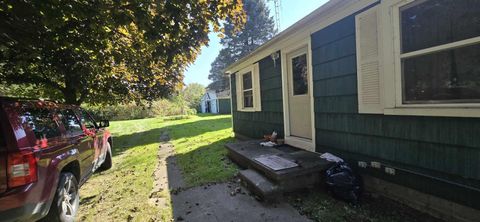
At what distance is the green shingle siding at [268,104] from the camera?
5.93 m

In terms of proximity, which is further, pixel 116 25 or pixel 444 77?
pixel 116 25

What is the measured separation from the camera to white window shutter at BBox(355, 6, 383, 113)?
3.26 meters

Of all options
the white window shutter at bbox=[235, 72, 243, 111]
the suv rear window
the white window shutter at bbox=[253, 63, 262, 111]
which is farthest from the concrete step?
the white window shutter at bbox=[235, 72, 243, 111]

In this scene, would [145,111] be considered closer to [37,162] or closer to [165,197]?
[165,197]

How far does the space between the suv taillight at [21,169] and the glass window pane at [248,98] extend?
598cm

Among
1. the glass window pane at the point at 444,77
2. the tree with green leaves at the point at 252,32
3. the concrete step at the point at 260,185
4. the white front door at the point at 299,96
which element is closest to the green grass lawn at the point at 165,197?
the concrete step at the point at 260,185

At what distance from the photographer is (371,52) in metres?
3.34

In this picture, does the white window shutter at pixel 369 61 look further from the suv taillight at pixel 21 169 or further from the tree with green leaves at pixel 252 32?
the tree with green leaves at pixel 252 32

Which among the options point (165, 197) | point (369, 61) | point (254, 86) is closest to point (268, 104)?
point (254, 86)

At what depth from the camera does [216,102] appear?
31.9 metres

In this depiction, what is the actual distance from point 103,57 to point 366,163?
18.5ft

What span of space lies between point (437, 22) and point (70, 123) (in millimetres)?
5122

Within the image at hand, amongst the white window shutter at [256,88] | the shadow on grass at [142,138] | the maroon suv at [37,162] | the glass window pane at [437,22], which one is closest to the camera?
the maroon suv at [37,162]

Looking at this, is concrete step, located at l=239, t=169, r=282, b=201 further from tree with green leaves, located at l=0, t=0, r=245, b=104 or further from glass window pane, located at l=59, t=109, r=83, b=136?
glass window pane, located at l=59, t=109, r=83, b=136
